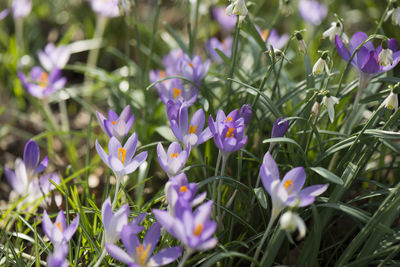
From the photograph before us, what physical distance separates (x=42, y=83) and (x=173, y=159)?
4.14 ft

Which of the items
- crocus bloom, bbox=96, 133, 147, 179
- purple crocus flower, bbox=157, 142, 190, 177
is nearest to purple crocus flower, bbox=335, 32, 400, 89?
purple crocus flower, bbox=157, 142, 190, 177

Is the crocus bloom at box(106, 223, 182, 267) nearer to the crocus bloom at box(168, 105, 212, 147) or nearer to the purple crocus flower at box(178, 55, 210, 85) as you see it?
the crocus bloom at box(168, 105, 212, 147)

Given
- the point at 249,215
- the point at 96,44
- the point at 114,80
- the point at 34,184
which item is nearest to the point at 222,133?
the point at 249,215

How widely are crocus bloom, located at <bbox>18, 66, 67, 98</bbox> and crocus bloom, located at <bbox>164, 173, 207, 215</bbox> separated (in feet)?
4.02

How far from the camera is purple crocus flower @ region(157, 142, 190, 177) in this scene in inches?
51.1

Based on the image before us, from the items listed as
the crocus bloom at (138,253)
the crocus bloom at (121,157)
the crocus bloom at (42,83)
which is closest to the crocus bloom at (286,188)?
the crocus bloom at (138,253)

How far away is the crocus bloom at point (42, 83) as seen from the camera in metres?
2.20

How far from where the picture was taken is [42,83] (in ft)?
7.52

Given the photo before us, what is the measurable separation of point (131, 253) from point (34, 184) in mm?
855

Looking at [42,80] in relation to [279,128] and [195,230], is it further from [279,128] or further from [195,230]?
[195,230]

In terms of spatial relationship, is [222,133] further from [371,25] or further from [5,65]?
[371,25]

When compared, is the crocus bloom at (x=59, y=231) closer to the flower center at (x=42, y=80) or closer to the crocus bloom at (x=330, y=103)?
the crocus bloom at (x=330, y=103)

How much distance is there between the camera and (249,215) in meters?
1.70

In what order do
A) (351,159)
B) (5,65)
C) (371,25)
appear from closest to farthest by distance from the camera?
1. (351,159)
2. (5,65)
3. (371,25)
